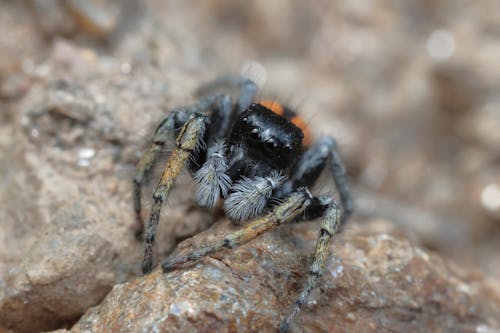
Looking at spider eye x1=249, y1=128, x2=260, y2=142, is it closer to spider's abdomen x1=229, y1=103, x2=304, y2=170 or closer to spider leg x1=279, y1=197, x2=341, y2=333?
spider's abdomen x1=229, y1=103, x2=304, y2=170

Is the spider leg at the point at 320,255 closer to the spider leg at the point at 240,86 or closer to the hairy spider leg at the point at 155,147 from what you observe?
the hairy spider leg at the point at 155,147

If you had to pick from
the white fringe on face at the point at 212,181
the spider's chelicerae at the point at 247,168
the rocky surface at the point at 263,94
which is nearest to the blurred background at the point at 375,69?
the rocky surface at the point at 263,94

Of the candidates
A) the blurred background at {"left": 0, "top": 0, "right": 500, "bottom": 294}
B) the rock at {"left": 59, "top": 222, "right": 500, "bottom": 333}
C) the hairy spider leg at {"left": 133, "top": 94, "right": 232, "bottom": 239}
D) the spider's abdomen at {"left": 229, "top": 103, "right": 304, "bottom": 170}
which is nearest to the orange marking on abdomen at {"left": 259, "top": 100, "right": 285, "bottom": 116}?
the spider's abdomen at {"left": 229, "top": 103, "right": 304, "bottom": 170}

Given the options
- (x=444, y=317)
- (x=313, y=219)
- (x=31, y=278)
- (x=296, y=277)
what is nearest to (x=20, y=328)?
(x=31, y=278)

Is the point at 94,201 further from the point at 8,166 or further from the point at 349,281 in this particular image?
the point at 349,281

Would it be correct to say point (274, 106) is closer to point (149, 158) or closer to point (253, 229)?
point (149, 158)

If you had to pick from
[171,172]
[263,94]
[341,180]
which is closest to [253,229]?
[171,172]
